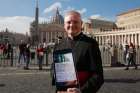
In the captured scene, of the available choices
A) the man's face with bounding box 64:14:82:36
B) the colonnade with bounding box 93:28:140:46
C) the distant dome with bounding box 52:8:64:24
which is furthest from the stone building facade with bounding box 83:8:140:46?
the man's face with bounding box 64:14:82:36

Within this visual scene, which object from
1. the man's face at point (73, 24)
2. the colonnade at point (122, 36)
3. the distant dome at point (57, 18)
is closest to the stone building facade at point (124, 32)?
the colonnade at point (122, 36)

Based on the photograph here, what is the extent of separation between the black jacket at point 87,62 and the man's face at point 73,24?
0.06 m

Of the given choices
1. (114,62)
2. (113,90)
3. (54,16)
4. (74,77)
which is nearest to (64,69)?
(74,77)

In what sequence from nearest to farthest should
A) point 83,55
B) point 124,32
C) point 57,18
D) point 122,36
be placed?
point 83,55
point 124,32
point 122,36
point 57,18

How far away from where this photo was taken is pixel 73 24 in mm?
3494

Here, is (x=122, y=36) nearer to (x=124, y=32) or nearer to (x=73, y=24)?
(x=124, y=32)

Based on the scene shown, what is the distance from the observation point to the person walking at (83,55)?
335 cm

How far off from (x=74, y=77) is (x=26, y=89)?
26.3 feet

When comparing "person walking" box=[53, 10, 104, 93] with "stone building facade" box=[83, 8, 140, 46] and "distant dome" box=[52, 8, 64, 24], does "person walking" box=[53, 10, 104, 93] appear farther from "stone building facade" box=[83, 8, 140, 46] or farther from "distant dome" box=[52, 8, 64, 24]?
"distant dome" box=[52, 8, 64, 24]

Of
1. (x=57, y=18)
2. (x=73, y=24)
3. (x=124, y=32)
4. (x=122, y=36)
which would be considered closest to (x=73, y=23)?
(x=73, y=24)

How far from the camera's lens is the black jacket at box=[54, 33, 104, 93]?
11.0 ft

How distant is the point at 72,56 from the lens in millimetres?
3324

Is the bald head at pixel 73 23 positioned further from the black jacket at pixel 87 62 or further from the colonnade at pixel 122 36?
the colonnade at pixel 122 36

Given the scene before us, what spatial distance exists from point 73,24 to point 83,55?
32 cm
